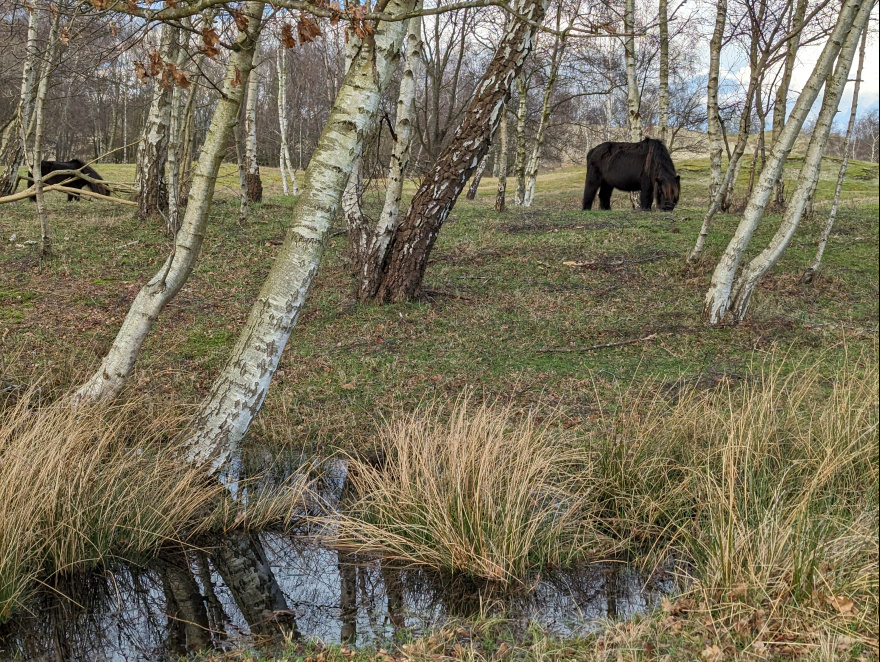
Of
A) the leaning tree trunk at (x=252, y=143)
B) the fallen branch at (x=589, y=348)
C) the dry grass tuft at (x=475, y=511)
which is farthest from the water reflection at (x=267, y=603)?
the leaning tree trunk at (x=252, y=143)

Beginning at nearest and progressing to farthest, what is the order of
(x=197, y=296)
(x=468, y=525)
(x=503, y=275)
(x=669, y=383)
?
(x=468, y=525) < (x=669, y=383) < (x=197, y=296) < (x=503, y=275)

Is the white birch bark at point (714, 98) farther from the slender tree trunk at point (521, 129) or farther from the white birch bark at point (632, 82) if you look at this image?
the slender tree trunk at point (521, 129)

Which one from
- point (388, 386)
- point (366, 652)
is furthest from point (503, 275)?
point (366, 652)

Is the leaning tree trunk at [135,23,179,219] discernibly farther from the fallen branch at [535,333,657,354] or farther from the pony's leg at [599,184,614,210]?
the pony's leg at [599,184,614,210]

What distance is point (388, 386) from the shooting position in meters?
7.41

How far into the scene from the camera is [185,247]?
5.63m

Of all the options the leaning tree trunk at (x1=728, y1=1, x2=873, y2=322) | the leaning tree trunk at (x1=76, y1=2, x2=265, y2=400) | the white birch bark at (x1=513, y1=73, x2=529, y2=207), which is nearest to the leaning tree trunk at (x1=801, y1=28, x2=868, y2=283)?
the leaning tree trunk at (x1=728, y1=1, x2=873, y2=322)

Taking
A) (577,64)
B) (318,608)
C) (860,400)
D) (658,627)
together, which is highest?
(577,64)

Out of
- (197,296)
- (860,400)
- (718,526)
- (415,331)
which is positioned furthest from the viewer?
(197,296)

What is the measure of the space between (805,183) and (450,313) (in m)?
4.75

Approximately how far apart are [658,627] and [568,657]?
0.49 meters

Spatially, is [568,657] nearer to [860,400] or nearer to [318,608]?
[318,608]

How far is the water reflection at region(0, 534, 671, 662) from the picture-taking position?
12.1 ft

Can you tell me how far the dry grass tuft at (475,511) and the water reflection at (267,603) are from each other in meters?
0.13
